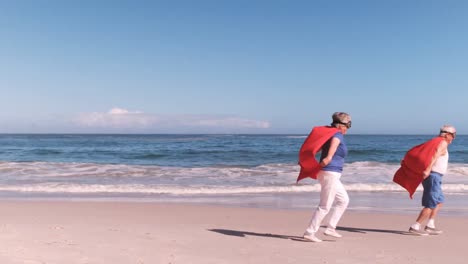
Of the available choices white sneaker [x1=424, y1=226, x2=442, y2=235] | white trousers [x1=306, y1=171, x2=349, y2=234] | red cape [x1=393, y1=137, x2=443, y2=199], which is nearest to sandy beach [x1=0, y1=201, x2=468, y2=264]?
white sneaker [x1=424, y1=226, x2=442, y2=235]

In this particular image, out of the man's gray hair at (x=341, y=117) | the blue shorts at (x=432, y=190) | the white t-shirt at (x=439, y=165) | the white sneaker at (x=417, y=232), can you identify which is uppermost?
the man's gray hair at (x=341, y=117)

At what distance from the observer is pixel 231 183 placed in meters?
13.3

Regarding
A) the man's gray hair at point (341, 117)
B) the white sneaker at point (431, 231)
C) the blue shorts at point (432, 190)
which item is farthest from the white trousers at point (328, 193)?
the white sneaker at point (431, 231)

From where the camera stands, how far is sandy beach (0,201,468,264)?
4.62 m

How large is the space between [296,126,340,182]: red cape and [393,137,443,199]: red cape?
1308 mm

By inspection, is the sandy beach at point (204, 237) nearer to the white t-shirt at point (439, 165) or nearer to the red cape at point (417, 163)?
the red cape at point (417, 163)

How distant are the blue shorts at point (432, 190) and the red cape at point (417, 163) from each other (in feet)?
0.47

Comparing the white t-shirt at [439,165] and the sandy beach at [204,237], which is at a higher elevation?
the white t-shirt at [439,165]

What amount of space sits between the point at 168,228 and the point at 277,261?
2.24 m

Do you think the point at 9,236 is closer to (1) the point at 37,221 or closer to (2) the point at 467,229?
(1) the point at 37,221

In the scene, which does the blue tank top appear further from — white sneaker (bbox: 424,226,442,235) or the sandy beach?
white sneaker (bbox: 424,226,442,235)

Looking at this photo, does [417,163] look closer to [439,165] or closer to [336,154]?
[439,165]

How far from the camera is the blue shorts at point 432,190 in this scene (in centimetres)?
577

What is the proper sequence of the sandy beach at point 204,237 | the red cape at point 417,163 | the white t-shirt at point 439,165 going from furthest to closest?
the white t-shirt at point 439,165 → the red cape at point 417,163 → the sandy beach at point 204,237
